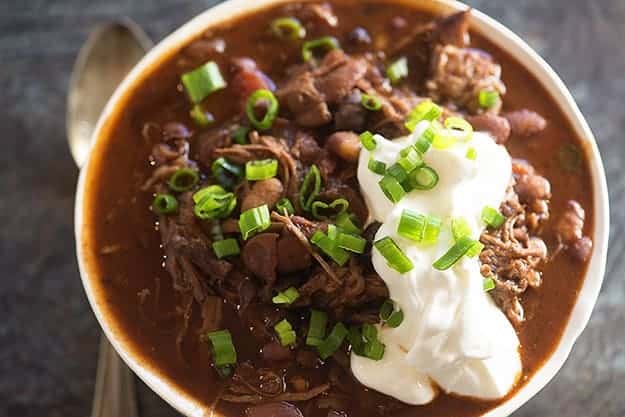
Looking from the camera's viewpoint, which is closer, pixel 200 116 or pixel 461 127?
pixel 461 127

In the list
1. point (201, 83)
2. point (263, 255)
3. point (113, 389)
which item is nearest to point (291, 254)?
point (263, 255)

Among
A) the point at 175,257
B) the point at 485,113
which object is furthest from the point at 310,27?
the point at 175,257

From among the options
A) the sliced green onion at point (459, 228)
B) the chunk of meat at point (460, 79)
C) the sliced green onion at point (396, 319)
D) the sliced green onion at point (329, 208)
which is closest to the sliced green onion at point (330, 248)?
the sliced green onion at point (329, 208)

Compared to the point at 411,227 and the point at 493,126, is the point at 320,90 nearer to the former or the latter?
the point at 493,126

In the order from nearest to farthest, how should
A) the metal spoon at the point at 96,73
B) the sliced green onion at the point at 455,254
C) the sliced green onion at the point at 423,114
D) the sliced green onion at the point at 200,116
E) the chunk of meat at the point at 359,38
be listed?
the sliced green onion at the point at 455,254, the sliced green onion at the point at 423,114, the sliced green onion at the point at 200,116, the chunk of meat at the point at 359,38, the metal spoon at the point at 96,73

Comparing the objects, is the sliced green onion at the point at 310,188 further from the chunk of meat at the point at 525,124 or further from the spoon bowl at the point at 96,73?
the spoon bowl at the point at 96,73

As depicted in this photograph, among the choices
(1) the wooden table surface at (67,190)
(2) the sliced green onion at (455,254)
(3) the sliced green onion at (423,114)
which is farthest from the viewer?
(1) the wooden table surface at (67,190)
